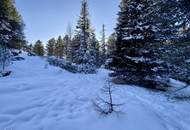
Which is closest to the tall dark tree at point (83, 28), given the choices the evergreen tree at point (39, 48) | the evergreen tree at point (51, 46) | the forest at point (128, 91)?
→ the forest at point (128, 91)

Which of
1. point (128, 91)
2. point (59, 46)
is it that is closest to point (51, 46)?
point (59, 46)

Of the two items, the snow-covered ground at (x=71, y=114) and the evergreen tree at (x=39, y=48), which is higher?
the evergreen tree at (x=39, y=48)

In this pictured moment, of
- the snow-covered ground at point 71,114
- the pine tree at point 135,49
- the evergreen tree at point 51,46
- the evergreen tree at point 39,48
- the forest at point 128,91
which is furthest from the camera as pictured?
the evergreen tree at point 51,46

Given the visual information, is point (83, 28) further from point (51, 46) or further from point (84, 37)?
point (51, 46)

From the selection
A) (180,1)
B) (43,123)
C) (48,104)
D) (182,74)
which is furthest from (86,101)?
(180,1)

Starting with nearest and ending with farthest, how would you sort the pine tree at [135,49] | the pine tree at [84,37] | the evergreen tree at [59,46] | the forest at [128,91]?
the forest at [128,91], the pine tree at [135,49], the pine tree at [84,37], the evergreen tree at [59,46]

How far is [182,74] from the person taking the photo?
10.3 metres

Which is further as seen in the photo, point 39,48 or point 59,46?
point 39,48

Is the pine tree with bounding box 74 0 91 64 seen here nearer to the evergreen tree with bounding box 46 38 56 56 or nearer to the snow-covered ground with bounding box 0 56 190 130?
the snow-covered ground with bounding box 0 56 190 130

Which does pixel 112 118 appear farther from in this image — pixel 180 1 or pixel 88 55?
pixel 88 55

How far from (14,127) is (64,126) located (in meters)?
1.25

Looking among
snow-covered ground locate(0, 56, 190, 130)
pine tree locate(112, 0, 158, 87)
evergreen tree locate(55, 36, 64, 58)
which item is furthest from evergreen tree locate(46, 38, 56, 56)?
snow-covered ground locate(0, 56, 190, 130)

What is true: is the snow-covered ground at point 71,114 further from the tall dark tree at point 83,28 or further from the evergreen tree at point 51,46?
the evergreen tree at point 51,46

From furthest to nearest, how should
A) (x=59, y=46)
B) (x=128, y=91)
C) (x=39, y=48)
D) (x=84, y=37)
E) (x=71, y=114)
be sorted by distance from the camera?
(x=39, y=48)
(x=59, y=46)
(x=84, y=37)
(x=128, y=91)
(x=71, y=114)
